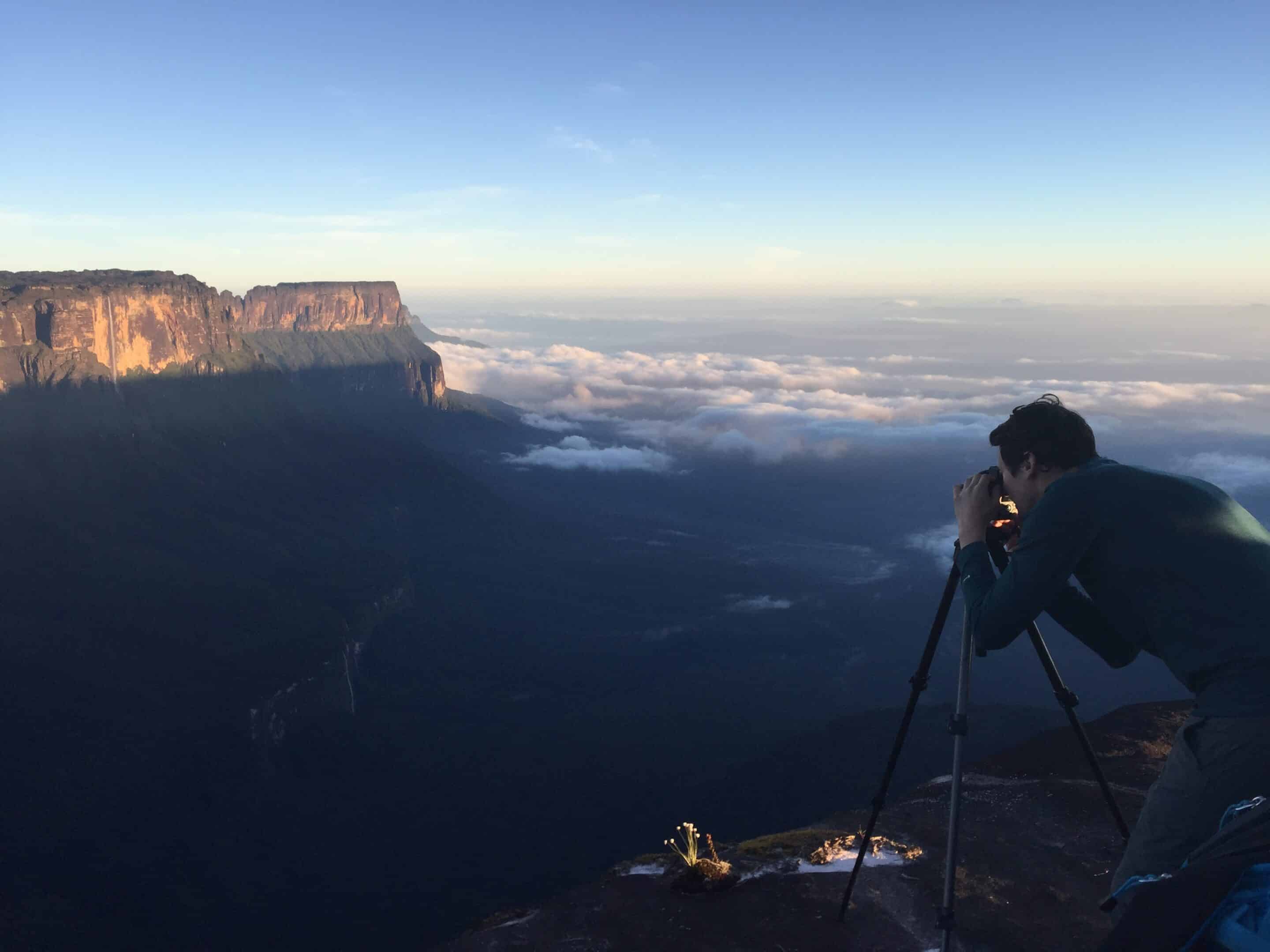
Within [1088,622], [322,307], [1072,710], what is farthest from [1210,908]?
[322,307]

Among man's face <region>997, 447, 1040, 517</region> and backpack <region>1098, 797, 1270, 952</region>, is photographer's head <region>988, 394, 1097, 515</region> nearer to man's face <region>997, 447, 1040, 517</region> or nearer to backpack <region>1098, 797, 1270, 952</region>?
man's face <region>997, 447, 1040, 517</region>

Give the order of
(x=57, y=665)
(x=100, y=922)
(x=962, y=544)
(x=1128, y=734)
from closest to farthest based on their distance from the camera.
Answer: (x=962, y=544) < (x=1128, y=734) < (x=100, y=922) < (x=57, y=665)

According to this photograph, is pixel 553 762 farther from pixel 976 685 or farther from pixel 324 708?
pixel 976 685

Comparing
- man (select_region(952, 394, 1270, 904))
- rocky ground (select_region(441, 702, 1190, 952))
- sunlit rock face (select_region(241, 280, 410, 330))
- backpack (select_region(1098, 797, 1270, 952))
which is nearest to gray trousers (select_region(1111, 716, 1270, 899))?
man (select_region(952, 394, 1270, 904))

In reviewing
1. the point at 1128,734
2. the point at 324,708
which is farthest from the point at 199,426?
the point at 1128,734

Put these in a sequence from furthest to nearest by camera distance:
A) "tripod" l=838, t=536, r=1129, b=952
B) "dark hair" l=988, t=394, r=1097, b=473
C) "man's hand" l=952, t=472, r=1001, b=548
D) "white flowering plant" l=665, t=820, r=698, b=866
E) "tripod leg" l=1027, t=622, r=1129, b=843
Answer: "white flowering plant" l=665, t=820, r=698, b=866 → "tripod leg" l=1027, t=622, r=1129, b=843 → "tripod" l=838, t=536, r=1129, b=952 → "man's hand" l=952, t=472, r=1001, b=548 → "dark hair" l=988, t=394, r=1097, b=473

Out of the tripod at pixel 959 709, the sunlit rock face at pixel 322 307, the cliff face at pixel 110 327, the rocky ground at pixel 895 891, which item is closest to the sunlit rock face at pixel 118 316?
the cliff face at pixel 110 327

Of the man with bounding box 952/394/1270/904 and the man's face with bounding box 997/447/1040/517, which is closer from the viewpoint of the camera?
the man with bounding box 952/394/1270/904
